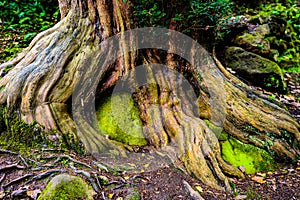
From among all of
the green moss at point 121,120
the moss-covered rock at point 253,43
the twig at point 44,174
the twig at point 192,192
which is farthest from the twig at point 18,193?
the moss-covered rock at point 253,43

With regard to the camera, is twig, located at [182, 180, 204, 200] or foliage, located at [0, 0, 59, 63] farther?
foliage, located at [0, 0, 59, 63]

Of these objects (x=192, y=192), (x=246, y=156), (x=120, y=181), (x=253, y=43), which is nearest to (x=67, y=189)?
(x=120, y=181)

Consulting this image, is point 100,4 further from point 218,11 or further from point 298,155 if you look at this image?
point 298,155

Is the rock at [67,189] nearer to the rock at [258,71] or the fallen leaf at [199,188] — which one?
the fallen leaf at [199,188]

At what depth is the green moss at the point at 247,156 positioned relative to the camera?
12.6ft

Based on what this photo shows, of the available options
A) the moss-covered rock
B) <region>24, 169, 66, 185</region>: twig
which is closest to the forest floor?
<region>24, 169, 66, 185</region>: twig

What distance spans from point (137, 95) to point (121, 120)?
0.51m

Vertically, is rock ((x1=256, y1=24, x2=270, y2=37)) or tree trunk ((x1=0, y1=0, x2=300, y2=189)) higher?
rock ((x1=256, y1=24, x2=270, y2=37))

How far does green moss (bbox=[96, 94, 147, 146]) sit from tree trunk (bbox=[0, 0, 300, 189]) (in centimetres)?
14

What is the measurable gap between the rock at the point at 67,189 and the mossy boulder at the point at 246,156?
7.18 feet

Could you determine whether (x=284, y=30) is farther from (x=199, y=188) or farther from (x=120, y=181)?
(x=120, y=181)

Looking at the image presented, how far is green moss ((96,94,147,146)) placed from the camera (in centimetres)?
398

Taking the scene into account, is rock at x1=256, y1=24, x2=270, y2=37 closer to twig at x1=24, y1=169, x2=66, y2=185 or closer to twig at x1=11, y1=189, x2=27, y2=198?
twig at x1=24, y1=169, x2=66, y2=185

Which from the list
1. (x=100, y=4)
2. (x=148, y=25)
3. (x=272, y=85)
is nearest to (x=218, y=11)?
(x=148, y=25)
